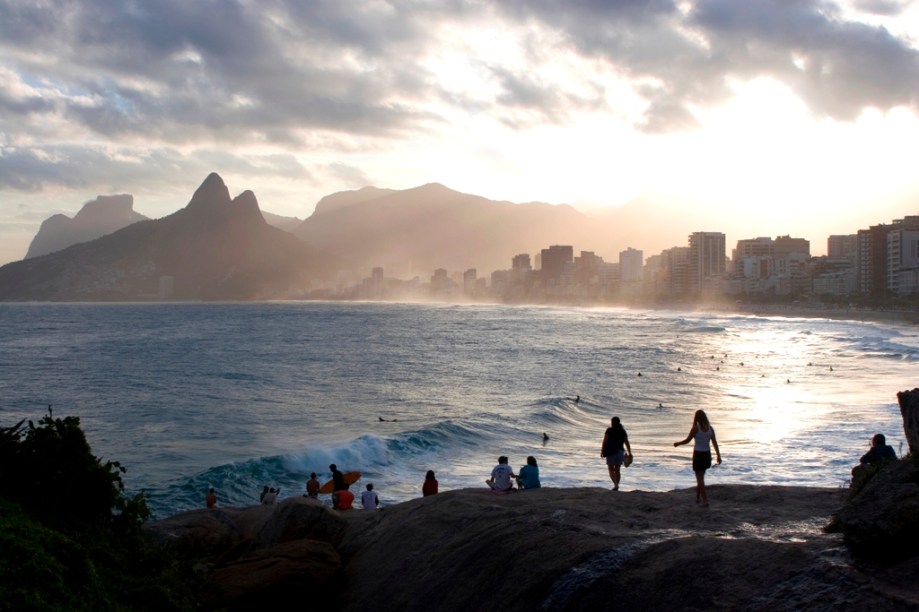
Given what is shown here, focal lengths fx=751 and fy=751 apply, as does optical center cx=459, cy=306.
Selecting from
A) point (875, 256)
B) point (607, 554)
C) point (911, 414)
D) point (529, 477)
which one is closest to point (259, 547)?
point (529, 477)

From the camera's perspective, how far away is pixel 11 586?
6.18 meters

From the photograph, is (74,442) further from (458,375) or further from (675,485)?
(458,375)

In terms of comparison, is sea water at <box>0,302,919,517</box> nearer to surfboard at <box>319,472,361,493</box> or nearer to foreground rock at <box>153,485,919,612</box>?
surfboard at <box>319,472,361,493</box>

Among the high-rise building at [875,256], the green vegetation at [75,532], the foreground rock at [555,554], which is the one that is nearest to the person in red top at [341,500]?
the foreground rock at [555,554]

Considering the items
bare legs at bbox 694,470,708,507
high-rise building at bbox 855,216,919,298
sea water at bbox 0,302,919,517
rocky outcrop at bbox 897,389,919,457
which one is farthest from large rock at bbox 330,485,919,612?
high-rise building at bbox 855,216,919,298

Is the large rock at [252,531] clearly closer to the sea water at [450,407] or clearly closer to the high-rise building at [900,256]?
the sea water at [450,407]

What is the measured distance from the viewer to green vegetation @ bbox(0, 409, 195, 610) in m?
6.76

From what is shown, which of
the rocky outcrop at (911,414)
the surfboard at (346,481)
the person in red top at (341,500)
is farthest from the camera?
the surfboard at (346,481)

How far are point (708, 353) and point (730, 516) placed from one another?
57559mm

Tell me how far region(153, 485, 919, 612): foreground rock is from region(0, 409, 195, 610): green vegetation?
100 centimetres

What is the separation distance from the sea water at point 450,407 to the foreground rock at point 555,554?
9173 millimetres

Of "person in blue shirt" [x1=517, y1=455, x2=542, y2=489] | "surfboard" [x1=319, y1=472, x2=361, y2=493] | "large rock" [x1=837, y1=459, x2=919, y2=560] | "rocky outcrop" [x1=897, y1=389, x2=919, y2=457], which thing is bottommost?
"surfboard" [x1=319, y1=472, x2=361, y2=493]

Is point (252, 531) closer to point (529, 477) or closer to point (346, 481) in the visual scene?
point (529, 477)

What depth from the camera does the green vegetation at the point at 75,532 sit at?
22.2 feet
